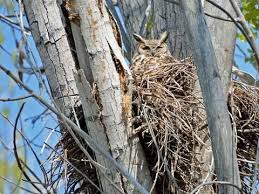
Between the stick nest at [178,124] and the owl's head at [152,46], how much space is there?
1.96 feet

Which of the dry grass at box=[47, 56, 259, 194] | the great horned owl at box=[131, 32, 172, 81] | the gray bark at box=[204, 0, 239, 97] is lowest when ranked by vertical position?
the dry grass at box=[47, 56, 259, 194]

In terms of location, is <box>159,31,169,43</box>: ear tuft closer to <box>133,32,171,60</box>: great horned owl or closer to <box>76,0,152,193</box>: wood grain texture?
<box>133,32,171,60</box>: great horned owl

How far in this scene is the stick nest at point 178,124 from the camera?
293cm

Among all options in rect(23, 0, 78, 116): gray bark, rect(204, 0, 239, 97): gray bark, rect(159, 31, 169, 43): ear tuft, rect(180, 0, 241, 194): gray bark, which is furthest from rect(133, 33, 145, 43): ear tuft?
rect(180, 0, 241, 194): gray bark

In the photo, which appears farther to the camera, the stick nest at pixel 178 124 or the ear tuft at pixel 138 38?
the ear tuft at pixel 138 38

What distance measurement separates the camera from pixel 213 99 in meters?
2.34

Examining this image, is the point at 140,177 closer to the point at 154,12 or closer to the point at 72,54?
the point at 72,54

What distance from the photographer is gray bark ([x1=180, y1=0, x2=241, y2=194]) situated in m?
2.30

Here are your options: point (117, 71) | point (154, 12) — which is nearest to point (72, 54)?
point (117, 71)

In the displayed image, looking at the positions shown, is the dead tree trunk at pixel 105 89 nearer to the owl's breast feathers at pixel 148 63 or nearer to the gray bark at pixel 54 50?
the gray bark at pixel 54 50

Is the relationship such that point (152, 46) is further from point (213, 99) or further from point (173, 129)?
point (213, 99)

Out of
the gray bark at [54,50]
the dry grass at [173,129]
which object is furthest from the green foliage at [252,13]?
the gray bark at [54,50]

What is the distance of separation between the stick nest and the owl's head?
0.60 metres

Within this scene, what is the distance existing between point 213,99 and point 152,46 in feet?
5.65
